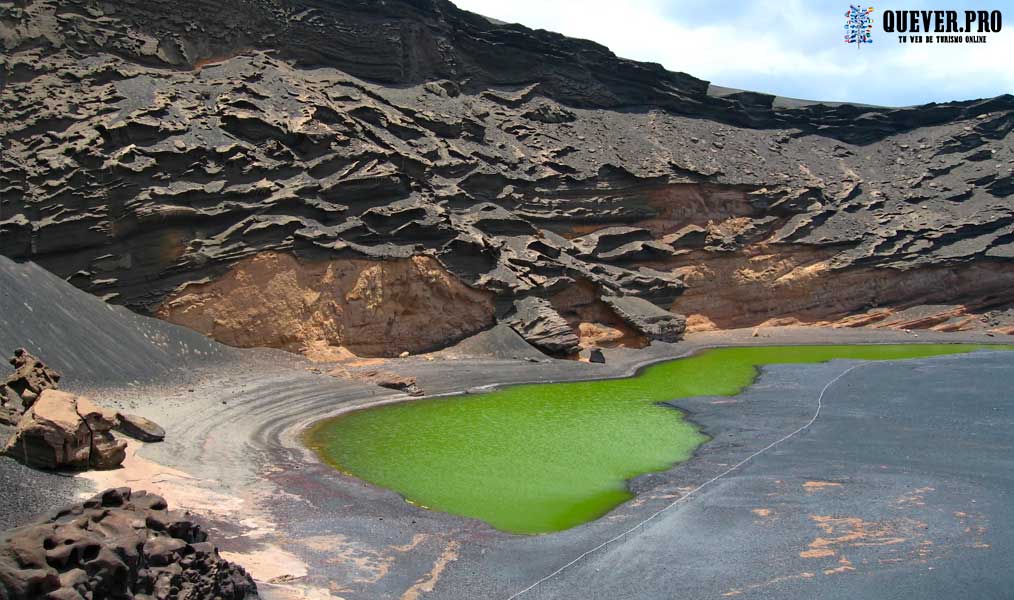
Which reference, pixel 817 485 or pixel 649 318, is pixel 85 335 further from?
pixel 649 318

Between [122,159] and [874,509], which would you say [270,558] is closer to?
[874,509]

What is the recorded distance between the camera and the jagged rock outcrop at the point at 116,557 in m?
7.77

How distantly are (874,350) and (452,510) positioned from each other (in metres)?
36.5

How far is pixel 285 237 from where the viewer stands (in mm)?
30531

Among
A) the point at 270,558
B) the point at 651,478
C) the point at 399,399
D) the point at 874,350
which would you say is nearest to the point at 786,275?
the point at 874,350

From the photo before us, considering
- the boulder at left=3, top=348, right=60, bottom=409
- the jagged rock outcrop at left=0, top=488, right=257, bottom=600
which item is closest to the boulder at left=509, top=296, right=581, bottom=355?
the boulder at left=3, top=348, right=60, bottom=409

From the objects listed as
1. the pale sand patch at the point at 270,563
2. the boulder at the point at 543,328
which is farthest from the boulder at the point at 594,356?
the pale sand patch at the point at 270,563

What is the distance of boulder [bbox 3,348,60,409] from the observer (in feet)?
53.5

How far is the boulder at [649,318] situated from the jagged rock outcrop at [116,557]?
32016mm

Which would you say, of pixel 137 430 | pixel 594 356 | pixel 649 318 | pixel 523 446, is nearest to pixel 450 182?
pixel 594 356

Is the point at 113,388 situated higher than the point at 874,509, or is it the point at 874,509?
the point at 113,388

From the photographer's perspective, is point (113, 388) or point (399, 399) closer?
point (113, 388)

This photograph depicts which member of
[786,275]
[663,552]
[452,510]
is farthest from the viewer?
[786,275]

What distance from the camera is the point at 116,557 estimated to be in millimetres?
8375
